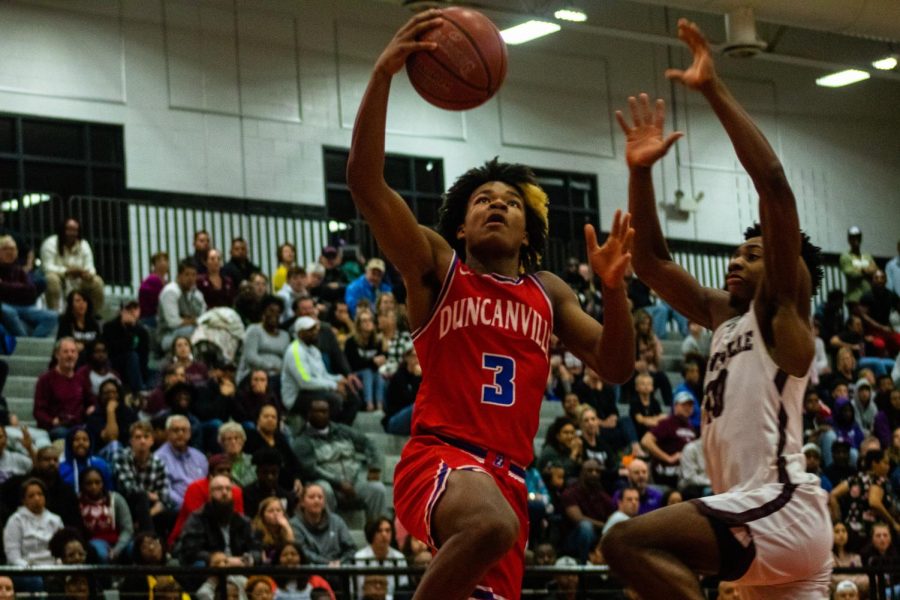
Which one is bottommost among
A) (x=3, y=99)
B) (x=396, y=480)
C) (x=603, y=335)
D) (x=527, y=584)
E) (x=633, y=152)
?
(x=527, y=584)

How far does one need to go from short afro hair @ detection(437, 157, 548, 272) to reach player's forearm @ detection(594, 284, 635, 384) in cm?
60

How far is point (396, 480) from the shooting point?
5711mm

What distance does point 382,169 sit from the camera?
5.49 m

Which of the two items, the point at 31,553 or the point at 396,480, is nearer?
the point at 396,480

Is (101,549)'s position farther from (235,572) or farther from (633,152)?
(633,152)

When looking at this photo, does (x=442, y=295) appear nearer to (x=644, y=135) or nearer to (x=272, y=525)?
(x=644, y=135)

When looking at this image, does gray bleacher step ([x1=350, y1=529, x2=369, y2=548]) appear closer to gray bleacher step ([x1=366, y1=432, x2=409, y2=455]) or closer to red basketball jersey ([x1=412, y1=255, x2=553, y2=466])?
gray bleacher step ([x1=366, y1=432, x2=409, y2=455])

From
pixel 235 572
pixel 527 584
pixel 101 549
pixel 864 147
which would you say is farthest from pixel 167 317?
pixel 864 147

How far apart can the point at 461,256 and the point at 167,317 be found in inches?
378

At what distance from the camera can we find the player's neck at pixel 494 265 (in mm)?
6086

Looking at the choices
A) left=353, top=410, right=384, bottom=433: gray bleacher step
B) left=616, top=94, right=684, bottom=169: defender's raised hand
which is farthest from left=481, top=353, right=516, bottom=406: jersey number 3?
left=353, top=410, right=384, bottom=433: gray bleacher step

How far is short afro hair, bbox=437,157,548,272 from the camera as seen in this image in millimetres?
6285

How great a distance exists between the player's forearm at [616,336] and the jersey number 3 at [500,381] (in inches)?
15.6

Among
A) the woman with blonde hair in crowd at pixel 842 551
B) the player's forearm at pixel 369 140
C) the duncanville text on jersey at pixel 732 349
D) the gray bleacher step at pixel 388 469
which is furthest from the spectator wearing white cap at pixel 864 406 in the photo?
the player's forearm at pixel 369 140
